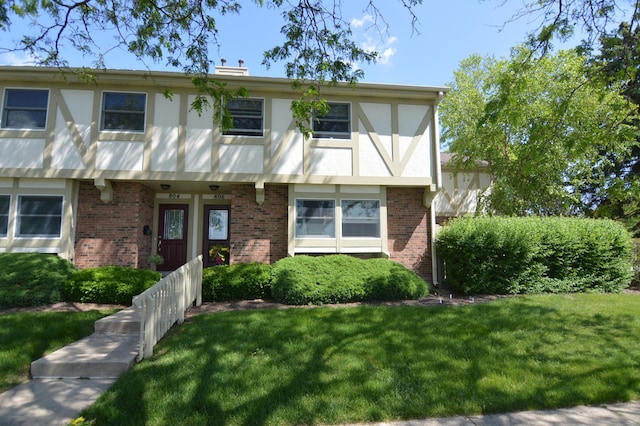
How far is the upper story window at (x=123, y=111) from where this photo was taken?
9.98 m

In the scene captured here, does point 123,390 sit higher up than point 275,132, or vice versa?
point 275,132

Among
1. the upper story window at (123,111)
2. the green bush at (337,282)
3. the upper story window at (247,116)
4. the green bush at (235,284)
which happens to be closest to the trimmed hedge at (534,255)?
the green bush at (337,282)

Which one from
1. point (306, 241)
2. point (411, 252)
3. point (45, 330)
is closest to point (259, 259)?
point (306, 241)

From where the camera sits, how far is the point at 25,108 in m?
9.76

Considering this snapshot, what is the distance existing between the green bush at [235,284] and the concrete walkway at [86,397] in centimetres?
320

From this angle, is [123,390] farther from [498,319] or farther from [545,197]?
[545,197]

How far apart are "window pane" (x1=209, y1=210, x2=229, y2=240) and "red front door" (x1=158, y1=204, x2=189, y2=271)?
82 centimetres

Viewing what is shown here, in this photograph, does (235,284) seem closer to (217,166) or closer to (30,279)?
(217,166)

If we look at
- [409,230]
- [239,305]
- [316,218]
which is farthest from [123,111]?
[409,230]

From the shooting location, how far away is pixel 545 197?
1628 centimetres

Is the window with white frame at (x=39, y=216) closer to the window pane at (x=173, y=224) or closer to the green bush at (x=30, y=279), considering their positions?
the green bush at (x=30, y=279)

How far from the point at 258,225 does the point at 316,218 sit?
1.72 m

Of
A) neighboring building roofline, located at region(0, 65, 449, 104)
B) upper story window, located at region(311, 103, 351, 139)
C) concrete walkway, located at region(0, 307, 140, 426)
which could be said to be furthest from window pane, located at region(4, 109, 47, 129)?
upper story window, located at region(311, 103, 351, 139)

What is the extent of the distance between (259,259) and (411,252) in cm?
462
